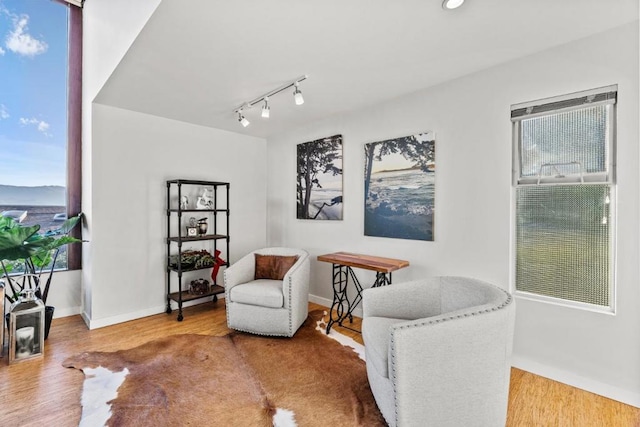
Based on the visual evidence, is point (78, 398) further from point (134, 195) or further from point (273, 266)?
point (134, 195)

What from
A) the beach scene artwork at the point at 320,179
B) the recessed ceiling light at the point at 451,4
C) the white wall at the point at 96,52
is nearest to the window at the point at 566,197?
the recessed ceiling light at the point at 451,4

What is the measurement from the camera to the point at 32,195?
3285 millimetres

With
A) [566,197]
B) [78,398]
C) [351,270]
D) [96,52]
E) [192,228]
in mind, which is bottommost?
[78,398]

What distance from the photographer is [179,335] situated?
2.98 m

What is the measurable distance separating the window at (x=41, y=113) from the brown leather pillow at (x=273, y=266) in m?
2.15

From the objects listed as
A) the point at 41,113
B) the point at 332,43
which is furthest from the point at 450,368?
the point at 41,113

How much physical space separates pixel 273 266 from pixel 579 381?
8.91 feet

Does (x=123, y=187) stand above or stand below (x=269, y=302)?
above

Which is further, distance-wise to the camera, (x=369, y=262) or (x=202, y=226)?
(x=202, y=226)

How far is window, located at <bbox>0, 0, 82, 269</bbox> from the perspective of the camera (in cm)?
315

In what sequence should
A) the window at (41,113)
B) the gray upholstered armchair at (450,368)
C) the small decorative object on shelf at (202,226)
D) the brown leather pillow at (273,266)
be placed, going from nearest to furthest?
1. the gray upholstered armchair at (450,368)
2. the window at (41,113)
3. the brown leather pillow at (273,266)
4. the small decorative object on shelf at (202,226)

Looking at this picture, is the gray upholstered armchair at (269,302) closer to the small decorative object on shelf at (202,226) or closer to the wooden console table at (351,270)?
the wooden console table at (351,270)

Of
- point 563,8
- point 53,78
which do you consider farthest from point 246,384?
point 53,78

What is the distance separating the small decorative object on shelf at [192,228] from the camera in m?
3.73
